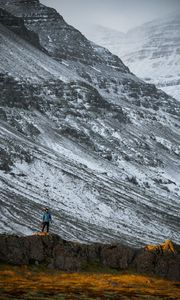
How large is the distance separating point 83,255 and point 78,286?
4.66 m

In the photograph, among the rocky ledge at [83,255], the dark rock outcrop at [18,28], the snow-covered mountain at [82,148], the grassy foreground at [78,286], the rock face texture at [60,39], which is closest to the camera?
the grassy foreground at [78,286]

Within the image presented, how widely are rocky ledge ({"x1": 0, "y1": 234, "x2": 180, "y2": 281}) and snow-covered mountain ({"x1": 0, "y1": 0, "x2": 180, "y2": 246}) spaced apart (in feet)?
108

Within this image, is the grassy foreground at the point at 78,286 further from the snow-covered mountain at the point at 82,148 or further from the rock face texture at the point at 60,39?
the rock face texture at the point at 60,39

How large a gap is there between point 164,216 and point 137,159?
29806 millimetres

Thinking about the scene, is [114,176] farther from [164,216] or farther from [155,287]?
[155,287]

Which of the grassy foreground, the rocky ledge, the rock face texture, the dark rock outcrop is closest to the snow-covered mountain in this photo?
the dark rock outcrop

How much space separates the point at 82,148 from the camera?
373 ft

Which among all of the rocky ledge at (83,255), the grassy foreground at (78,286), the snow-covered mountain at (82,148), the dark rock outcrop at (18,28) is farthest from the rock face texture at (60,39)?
the grassy foreground at (78,286)

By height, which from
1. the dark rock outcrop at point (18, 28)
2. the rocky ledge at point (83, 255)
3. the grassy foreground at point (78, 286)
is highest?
the dark rock outcrop at point (18, 28)

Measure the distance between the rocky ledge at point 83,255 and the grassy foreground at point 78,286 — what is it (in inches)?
Result: 31.0

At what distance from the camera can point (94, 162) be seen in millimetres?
107062

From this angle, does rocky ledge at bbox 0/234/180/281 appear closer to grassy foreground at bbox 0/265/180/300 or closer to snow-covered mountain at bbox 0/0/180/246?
grassy foreground at bbox 0/265/180/300

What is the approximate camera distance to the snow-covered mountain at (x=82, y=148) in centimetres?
8012

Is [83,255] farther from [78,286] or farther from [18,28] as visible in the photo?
[18,28]
